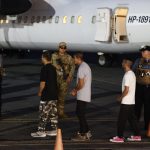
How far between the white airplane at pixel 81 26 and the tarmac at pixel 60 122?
2.09m

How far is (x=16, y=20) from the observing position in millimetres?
33312

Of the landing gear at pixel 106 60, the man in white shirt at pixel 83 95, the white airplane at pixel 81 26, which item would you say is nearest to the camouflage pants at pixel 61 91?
the man in white shirt at pixel 83 95

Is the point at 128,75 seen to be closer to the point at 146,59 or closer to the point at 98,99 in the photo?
the point at 146,59

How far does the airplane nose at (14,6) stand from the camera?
31750 mm

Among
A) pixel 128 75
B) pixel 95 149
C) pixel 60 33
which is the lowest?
pixel 95 149

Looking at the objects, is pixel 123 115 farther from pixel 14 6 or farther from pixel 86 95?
pixel 14 6

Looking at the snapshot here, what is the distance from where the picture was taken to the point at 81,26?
30359mm

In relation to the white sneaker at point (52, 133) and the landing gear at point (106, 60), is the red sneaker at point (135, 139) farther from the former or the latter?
the landing gear at point (106, 60)

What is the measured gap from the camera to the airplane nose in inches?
1250

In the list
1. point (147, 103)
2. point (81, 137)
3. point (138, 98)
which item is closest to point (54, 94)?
point (81, 137)

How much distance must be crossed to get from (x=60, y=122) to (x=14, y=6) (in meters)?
17.1

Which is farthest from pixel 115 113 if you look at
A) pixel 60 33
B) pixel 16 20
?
pixel 16 20

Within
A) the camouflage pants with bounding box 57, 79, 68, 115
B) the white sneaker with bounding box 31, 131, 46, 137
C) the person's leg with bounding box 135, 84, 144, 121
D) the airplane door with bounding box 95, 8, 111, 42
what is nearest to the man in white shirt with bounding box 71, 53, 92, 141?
the white sneaker with bounding box 31, 131, 46, 137

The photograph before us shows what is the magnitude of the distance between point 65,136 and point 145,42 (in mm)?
15188
